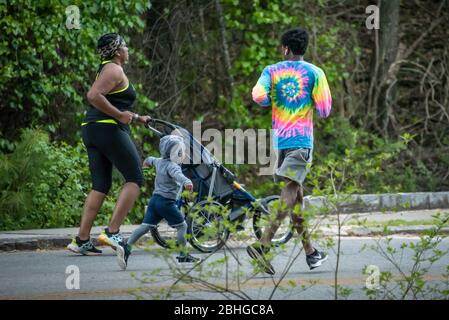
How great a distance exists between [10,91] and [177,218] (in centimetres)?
576

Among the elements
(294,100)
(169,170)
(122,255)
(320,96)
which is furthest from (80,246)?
(320,96)

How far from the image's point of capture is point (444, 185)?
1741 cm

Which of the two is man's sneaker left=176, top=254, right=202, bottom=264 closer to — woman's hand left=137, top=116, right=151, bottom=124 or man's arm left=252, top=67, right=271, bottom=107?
woman's hand left=137, top=116, right=151, bottom=124

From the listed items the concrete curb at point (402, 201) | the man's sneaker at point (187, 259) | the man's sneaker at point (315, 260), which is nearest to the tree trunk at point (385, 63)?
the concrete curb at point (402, 201)

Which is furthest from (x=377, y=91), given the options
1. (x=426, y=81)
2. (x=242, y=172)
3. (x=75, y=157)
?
(x=75, y=157)

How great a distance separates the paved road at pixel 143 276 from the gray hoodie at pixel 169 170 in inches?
24.6

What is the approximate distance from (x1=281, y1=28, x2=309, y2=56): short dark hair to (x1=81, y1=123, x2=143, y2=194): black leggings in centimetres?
182

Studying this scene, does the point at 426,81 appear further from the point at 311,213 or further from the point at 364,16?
the point at 311,213

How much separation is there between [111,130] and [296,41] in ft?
6.43

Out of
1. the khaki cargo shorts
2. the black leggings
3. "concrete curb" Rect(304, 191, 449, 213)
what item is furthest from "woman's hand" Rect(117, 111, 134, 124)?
"concrete curb" Rect(304, 191, 449, 213)

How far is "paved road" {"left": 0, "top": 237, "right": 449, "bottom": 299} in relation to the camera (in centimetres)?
726

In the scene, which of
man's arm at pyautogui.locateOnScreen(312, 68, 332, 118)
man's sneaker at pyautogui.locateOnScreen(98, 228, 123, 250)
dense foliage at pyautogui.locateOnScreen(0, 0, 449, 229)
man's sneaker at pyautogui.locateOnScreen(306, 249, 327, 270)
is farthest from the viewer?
dense foliage at pyautogui.locateOnScreen(0, 0, 449, 229)

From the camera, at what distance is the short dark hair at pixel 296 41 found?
8.26 m

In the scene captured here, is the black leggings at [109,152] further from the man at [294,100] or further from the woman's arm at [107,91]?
the man at [294,100]
